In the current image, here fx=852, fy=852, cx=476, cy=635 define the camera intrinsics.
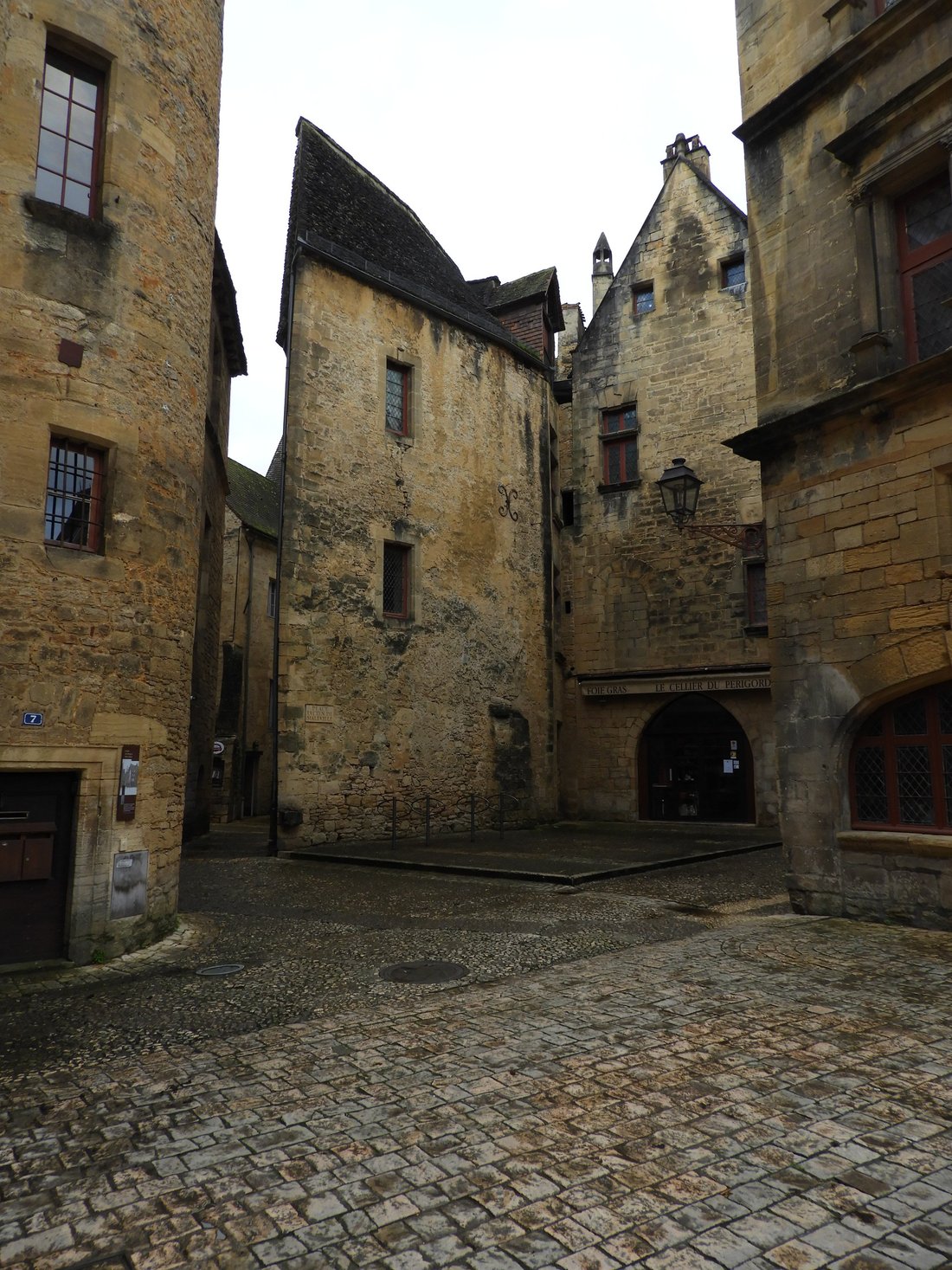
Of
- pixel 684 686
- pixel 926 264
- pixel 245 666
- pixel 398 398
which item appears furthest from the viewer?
pixel 245 666

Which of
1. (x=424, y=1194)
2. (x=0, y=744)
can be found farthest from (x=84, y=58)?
(x=424, y=1194)

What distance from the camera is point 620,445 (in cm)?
2033

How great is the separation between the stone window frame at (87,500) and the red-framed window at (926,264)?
7.04 m

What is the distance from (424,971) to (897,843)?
415cm

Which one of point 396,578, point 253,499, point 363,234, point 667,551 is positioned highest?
point 363,234

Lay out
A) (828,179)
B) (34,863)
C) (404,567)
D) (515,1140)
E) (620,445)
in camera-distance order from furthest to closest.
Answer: (620,445) → (404,567) → (828,179) → (34,863) → (515,1140)

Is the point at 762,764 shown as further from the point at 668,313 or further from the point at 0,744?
the point at 0,744

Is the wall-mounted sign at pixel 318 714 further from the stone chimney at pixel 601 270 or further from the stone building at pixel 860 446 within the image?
the stone chimney at pixel 601 270

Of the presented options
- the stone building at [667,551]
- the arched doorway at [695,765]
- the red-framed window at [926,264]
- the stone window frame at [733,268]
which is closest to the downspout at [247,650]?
the stone building at [667,551]

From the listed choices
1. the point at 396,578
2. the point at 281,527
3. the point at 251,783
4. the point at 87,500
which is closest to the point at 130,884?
the point at 87,500

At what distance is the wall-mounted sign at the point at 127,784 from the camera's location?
6.83 meters

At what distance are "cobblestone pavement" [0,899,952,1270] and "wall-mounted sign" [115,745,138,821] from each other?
2.69m

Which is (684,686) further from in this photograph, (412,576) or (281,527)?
(281,527)

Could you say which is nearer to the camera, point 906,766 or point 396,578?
point 906,766
